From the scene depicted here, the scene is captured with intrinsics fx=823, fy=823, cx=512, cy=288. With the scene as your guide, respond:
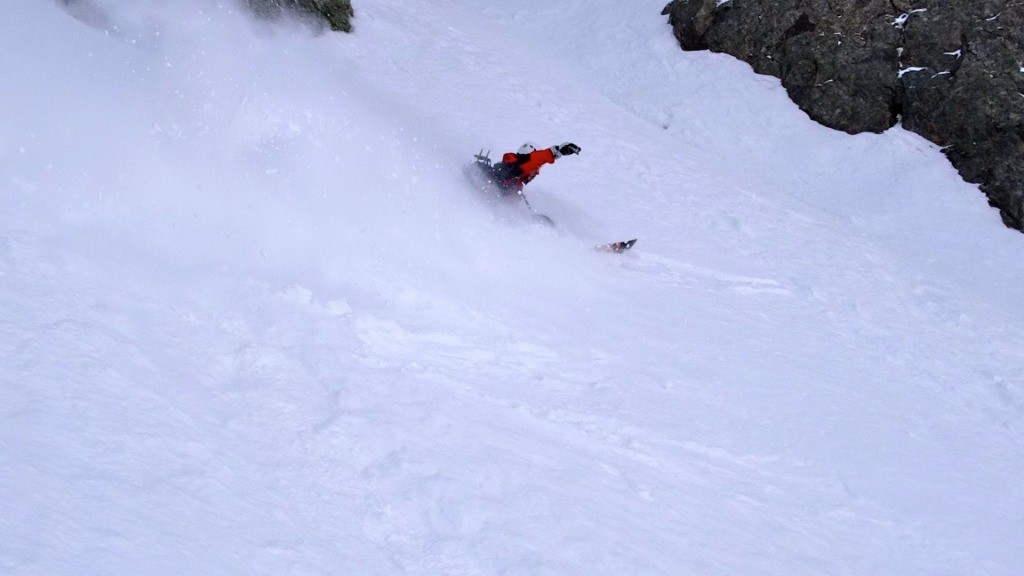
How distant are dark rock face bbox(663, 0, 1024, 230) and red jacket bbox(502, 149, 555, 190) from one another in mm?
10756

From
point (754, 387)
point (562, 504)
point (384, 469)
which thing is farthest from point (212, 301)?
point (754, 387)

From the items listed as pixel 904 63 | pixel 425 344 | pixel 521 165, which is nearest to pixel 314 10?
pixel 521 165

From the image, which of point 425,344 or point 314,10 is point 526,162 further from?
point 314,10

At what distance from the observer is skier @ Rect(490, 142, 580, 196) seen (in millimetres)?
10641

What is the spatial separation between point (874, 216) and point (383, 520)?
574 inches

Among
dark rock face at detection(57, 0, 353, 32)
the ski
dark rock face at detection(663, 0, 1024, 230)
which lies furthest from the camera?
dark rock face at detection(663, 0, 1024, 230)

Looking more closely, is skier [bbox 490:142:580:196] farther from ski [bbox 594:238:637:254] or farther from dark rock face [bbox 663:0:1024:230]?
dark rock face [bbox 663:0:1024:230]

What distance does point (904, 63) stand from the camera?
19094mm

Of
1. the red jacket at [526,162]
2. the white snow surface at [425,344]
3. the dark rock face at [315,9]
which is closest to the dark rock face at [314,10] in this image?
the dark rock face at [315,9]

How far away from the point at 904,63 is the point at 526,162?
41.8 ft

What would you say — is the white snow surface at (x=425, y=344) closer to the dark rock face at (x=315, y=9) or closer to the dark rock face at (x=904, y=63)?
the dark rock face at (x=315, y=9)

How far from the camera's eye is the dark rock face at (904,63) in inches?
689

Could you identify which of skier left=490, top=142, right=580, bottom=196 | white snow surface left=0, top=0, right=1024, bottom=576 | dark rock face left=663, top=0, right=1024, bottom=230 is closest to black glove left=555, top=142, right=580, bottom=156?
skier left=490, top=142, right=580, bottom=196

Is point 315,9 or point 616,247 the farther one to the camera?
point 315,9
